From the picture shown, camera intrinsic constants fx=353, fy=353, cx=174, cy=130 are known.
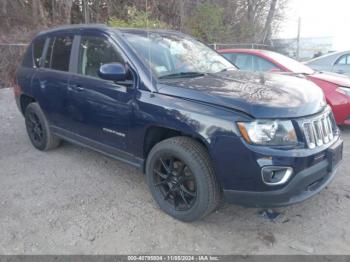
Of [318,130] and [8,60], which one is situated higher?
[8,60]

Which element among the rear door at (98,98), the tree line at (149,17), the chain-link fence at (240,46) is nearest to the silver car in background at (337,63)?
the tree line at (149,17)

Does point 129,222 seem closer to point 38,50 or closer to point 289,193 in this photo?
point 289,193

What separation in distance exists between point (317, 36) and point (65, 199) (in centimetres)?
1911

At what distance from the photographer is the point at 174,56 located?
3850mm

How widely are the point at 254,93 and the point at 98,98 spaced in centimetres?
170

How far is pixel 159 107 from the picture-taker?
3.24 metres

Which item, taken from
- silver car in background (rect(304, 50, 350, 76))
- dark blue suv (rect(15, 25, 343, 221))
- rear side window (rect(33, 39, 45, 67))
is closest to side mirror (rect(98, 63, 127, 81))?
dark blue suv (rect(15, 25, 343, 221))

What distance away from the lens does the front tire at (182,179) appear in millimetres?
3021

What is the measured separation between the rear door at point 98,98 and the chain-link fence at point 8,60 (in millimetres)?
7424

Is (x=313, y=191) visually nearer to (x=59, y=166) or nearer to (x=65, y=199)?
(x=65, y=199)

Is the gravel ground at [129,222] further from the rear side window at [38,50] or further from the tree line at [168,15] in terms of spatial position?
the tree line at [168,15]

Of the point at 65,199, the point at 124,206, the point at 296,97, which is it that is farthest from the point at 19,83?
the point at 296,97

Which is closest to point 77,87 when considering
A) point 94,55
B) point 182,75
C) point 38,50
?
point 94,55

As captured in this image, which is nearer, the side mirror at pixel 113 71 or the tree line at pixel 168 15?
the side mirror at pixel 113 71
